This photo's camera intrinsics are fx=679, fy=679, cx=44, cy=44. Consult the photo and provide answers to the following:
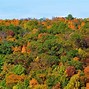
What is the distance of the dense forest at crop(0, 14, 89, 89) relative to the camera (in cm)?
6625

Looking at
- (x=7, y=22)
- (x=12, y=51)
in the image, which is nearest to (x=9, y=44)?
(x=12, y=51)

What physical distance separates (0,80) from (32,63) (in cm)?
624

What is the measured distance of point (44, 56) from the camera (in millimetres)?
75312

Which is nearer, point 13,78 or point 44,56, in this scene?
point 13,78

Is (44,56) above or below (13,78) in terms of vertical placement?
above

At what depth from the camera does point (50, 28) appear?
9850 cm

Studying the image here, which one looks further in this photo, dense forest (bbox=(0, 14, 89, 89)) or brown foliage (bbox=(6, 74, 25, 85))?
brown foliage (bbox=(6, 74, 25, 85))

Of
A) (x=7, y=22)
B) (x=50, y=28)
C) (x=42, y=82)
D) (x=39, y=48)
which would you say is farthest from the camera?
(x=7, y=22)

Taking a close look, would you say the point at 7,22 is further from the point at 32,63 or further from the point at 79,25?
the point at 32,63

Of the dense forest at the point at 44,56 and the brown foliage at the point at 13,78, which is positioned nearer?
the dense forest at the point at 44,56

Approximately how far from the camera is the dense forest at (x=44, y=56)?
66.2 metres

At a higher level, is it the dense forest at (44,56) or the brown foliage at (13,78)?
the dense forest at (44,56)

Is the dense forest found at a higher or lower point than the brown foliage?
higher

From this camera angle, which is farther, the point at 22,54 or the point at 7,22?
the point at 7,22
